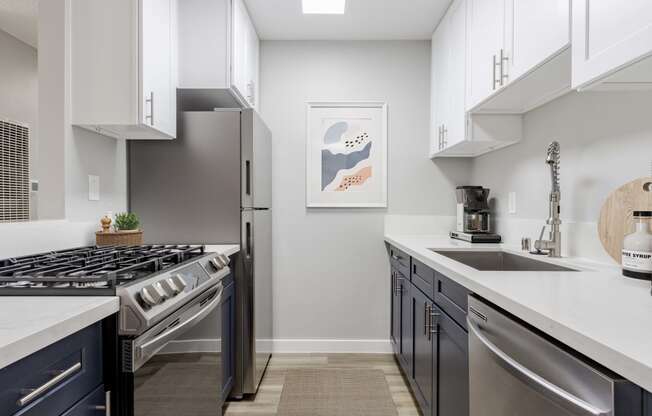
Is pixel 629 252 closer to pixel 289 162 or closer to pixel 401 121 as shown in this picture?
pixel 401 121

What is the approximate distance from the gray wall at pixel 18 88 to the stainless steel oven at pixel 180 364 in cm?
121

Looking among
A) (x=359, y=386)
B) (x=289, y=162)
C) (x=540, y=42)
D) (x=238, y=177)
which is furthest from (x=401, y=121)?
(x=359, y=386)

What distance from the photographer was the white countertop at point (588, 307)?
2.08 feet

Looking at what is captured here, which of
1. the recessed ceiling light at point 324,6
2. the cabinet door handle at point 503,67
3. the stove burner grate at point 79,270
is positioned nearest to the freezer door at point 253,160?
the stove burner grate at point 79,270

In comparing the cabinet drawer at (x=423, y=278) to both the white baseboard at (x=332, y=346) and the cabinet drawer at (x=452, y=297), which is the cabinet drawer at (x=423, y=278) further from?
the white baseboard at (x=332, y=346)

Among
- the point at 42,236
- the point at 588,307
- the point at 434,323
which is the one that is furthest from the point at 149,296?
the point at 434,323

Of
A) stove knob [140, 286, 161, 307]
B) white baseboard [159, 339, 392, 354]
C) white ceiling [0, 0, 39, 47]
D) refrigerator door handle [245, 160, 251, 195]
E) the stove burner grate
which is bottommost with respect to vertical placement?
white baseboard [159, 339, 392, 354]

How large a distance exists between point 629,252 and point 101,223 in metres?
2.15

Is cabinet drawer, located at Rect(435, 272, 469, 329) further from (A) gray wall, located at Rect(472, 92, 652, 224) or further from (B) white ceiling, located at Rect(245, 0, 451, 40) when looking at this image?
(B) white ceiling, located at Rect(245, 0, 451, 40)

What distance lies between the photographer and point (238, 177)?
2.26 metres

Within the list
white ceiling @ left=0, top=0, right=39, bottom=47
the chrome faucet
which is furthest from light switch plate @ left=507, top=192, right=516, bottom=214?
white ceiling @ left=0, top=0, right=39, bottom=47

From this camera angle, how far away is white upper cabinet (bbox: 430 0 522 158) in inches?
88.6

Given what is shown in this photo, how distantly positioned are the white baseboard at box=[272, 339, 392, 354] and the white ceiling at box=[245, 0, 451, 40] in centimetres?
236

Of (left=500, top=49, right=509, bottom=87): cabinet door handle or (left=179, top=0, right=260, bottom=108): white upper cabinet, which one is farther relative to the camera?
(left=179, top=0, right=260, bottom=108): white upper cabinet
